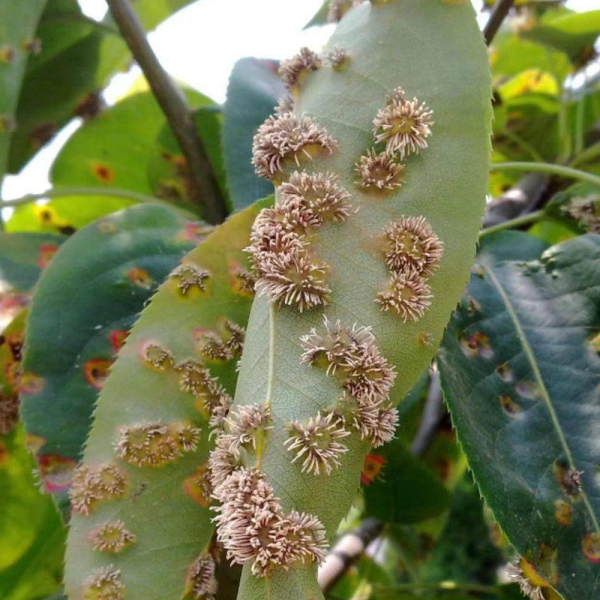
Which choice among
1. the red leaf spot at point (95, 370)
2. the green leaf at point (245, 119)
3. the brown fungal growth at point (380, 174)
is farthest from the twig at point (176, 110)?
the brown fungal growth at point (380, 174)

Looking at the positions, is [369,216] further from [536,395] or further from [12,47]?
[12,47]

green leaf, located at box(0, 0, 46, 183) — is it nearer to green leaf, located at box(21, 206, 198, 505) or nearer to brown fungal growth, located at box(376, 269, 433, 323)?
green leaf, located at box(21, 206, 198, 505)

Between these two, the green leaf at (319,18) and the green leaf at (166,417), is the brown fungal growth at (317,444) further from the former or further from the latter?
the green leaf at (319,18)

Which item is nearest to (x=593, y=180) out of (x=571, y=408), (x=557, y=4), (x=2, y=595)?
(x=571, y=408)

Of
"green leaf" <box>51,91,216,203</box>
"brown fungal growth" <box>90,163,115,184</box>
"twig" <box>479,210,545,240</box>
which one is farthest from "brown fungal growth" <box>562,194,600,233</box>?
"brown fungal growth" <box>90,163,115,184</box>

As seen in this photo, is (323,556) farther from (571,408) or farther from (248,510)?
(571,408)
